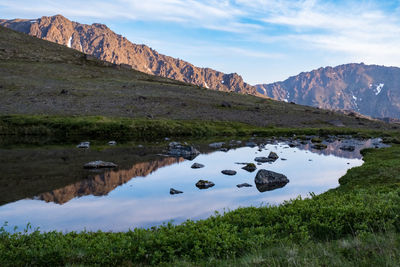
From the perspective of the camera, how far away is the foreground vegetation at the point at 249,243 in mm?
9367

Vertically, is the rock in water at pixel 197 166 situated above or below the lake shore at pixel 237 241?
below

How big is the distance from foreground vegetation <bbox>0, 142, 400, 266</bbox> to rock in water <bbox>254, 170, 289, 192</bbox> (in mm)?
11657

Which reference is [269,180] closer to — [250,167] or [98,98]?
[250,167]

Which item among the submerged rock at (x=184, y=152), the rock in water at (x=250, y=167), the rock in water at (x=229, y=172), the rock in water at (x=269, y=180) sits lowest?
the submerged rock at (x=184, y=152)

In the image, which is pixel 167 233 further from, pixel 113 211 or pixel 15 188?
pixel 15 188

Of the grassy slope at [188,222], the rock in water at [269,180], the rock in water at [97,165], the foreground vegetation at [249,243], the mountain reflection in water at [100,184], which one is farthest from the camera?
the rock in water at [97,165]

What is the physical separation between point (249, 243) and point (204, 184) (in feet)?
49.2

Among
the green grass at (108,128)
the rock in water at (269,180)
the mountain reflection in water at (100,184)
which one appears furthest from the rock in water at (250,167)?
the green grass at (108,128)

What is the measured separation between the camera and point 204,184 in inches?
1006

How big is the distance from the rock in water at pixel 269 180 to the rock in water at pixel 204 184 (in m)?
3.85

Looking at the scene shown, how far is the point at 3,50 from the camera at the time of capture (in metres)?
123

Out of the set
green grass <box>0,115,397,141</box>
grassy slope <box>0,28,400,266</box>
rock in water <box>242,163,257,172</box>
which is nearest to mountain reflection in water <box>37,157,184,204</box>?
rock in water <box>242,163,257,172</box>

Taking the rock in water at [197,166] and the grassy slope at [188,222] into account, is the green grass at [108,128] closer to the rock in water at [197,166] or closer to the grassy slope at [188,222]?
the grassy slope at [188,222]

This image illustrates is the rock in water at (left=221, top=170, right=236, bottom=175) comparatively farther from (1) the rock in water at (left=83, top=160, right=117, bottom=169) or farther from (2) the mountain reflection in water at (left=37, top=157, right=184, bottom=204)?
(1) the rock in water at (left=83, top=160, right=117, bottom=169)
